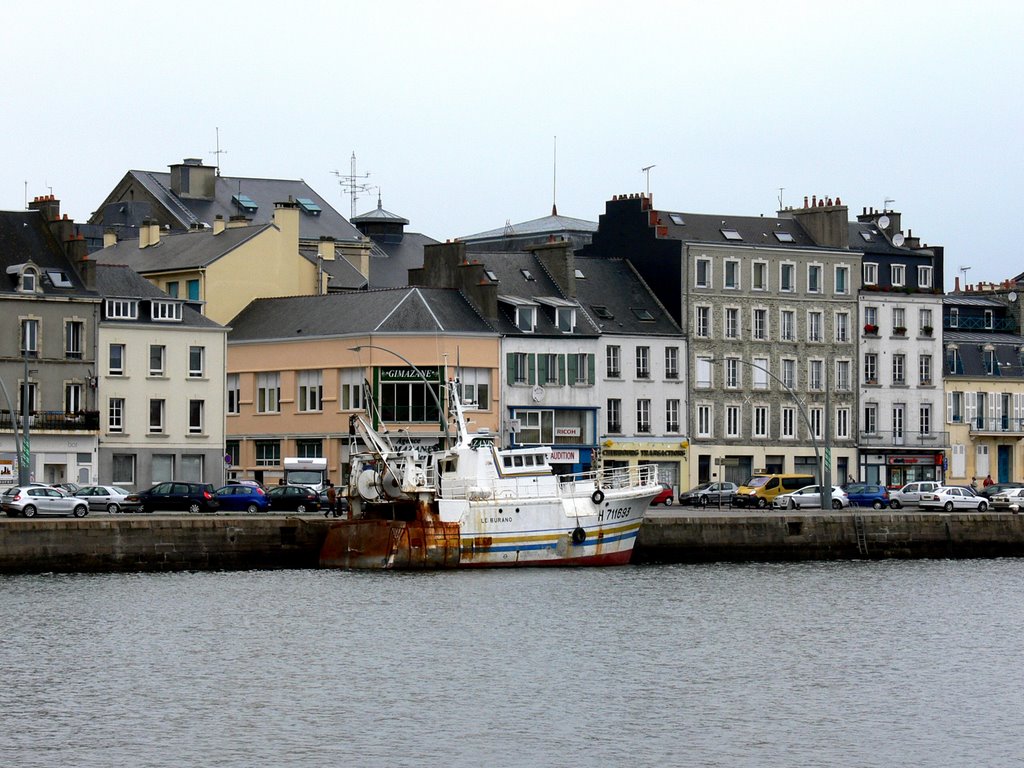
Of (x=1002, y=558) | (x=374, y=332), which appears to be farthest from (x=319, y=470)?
(x=1002, y=558)

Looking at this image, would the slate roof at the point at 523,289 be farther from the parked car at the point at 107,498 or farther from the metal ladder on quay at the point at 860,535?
the parked car at the point at 107,498

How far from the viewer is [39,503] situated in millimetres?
76312

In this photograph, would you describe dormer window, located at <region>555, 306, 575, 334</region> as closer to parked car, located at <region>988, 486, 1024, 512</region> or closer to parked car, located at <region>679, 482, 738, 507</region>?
parked car, located at <region>679, 482, 738, 507</region>

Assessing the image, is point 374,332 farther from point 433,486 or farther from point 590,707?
point 590,707

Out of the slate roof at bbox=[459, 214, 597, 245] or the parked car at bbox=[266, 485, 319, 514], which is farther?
the slate roof at bbox=[459, 214, 597, 245]

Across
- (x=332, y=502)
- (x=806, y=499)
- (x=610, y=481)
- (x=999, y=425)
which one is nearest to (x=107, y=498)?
(x=332, y=502)

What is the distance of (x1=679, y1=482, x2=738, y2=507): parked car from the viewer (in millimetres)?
96812

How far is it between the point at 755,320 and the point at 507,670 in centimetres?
6142

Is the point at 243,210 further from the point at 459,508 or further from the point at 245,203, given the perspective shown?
the point at 459,508

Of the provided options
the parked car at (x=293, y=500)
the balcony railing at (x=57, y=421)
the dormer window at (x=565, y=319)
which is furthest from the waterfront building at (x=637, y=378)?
the balcony railing at (x=57, y=421)

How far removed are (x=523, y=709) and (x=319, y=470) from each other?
52.9m

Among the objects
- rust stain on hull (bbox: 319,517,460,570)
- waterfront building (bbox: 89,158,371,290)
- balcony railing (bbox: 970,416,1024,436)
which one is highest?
waterfront building (bbox: 89,158,371,290)

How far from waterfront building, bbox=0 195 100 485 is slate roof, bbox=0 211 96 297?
4cm

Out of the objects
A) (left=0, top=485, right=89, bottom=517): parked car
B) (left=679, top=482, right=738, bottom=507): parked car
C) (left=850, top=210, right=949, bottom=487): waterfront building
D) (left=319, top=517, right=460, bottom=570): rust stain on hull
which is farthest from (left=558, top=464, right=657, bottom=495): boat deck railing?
(left=850, top=210, right=949, bottom=487): waterfront building
